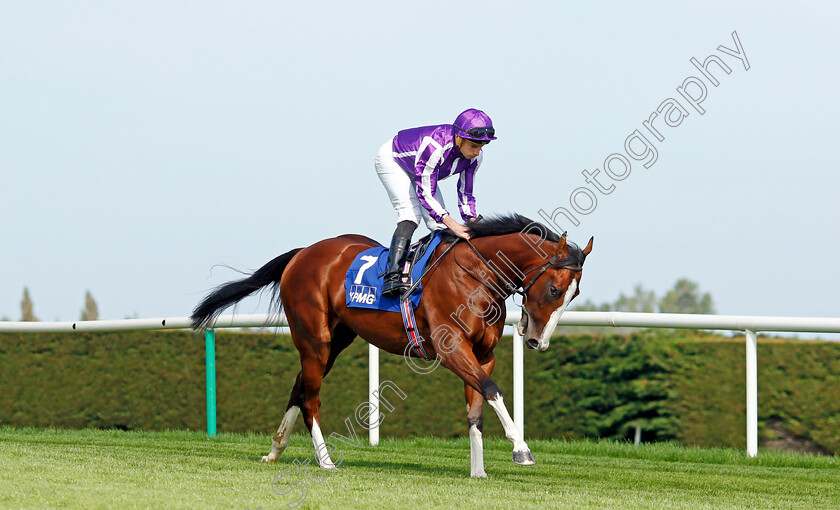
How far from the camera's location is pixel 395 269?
539 centimetres

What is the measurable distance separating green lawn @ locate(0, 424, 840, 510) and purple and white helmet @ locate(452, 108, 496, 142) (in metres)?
1.80

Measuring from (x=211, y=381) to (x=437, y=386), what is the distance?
181cm

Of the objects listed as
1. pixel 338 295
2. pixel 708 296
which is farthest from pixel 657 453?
pixel 708 296

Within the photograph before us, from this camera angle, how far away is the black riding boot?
5.36 metres

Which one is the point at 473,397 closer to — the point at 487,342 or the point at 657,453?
the point at 487,342

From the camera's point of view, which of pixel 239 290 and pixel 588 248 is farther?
pixel 239 290

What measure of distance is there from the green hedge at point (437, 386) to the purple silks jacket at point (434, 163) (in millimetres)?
2484

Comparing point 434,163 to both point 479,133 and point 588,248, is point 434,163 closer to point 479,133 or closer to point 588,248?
point 479,133

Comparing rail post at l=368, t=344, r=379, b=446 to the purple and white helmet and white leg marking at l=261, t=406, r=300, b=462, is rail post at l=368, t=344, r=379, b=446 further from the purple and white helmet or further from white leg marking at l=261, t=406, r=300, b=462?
the purple and white helmet

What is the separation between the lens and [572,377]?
25.9 feet

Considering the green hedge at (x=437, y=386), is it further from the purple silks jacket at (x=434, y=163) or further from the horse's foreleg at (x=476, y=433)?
the horse's foreleg at (x=476, y=433)

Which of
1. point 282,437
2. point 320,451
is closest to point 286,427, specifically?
point 282,437

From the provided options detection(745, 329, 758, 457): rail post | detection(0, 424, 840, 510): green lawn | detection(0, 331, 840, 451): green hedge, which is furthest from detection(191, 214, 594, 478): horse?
detection(0, 331, 840, 451): green hedge

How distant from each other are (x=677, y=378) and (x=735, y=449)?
89 centimetres
